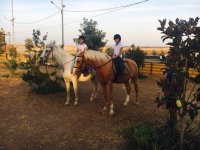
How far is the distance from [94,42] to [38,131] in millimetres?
18770

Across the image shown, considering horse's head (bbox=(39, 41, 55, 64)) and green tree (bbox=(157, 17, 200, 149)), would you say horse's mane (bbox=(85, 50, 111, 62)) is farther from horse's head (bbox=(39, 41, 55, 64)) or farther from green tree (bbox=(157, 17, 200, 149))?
green tree (bbox=(157, 17, 200, 149))

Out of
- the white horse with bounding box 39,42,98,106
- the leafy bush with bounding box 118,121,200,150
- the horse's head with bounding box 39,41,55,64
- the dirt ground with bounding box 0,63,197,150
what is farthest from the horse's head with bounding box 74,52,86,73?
the leafy bush with bounding box 118,121,200,150

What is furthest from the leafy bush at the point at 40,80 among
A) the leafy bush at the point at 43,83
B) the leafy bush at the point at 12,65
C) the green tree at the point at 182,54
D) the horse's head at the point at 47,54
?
the green tree at the point at 182,54

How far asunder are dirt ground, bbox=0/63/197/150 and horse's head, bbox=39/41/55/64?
1743mm

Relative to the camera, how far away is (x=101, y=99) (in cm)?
1080

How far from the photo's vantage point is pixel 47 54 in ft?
32.7

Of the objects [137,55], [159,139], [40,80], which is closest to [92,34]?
[137,55]

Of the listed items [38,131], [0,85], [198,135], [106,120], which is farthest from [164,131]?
[0,85]

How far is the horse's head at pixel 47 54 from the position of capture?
9.98 m

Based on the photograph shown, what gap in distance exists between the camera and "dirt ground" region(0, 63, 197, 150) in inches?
266

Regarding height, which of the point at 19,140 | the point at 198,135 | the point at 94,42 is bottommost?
the point at 19,140

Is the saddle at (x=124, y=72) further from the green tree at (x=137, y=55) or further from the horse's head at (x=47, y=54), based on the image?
the green tree at (x=137, y=55)

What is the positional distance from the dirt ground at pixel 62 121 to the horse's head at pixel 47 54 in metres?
1.74

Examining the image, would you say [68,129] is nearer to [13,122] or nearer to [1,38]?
[13,122]
